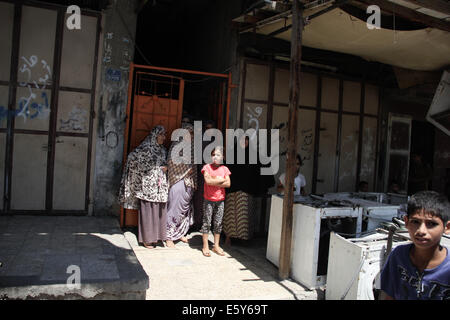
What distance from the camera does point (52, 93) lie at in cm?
589

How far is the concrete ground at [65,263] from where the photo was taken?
11.5 ft

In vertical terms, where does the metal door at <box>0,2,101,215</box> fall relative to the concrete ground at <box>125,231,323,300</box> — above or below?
above

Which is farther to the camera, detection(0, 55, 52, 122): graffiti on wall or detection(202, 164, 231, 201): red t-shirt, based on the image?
detection(0, 55, 52, 122): graffiti on wall

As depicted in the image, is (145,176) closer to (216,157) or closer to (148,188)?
(148,188)

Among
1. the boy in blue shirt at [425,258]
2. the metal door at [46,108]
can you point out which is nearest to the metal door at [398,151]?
the metal door at [46,108]

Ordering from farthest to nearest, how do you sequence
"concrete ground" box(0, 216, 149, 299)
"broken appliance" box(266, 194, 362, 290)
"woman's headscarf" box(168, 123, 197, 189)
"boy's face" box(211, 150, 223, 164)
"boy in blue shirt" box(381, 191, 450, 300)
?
"woman's headscarf" box(168, 123, 197, 189) < "boy's face" box(211, 150, 223, 164) < "broken appliance" box(266, 194, 362, 290) < "concrete ground" box(0, 216, 149, 299) < "boy in blue shirt" box(381, 191, 450, 300)

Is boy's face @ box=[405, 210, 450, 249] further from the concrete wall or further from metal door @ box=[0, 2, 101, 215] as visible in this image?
metal door @ box=[0, 2, 101, 215]

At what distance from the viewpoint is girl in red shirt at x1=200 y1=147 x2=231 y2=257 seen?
531 centimetres

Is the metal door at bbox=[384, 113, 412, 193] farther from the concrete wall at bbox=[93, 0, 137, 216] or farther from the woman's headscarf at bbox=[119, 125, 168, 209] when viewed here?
the concrete wall at bbox=[93, 0, 137, 216]

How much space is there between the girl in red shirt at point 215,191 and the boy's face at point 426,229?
11.2 ft

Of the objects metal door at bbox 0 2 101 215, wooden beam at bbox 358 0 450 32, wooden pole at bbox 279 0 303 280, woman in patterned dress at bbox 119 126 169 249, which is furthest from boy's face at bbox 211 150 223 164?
wooden beam at bbox 358 0 450 32

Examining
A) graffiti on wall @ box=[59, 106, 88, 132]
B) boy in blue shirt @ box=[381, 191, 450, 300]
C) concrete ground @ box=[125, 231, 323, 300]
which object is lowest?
concrete ground @ box=[125, 231, 323, 300]

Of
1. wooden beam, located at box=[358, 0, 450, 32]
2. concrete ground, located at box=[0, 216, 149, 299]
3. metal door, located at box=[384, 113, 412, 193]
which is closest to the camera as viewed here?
concrete ground, located at box=[0, 216, 149, 299]
